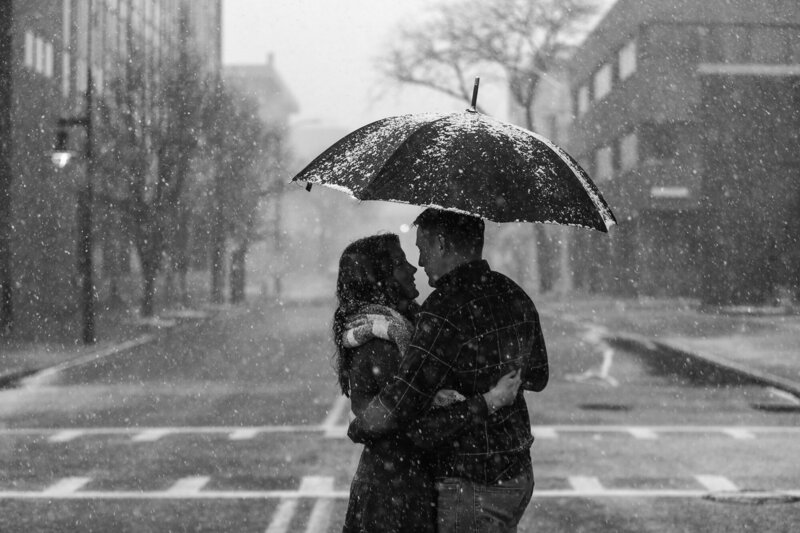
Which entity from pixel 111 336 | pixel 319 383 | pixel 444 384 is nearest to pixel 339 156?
pixel 444 384

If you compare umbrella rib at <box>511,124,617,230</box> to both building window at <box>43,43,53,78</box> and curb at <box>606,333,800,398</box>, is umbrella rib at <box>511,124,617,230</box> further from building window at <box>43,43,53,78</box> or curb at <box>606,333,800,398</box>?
building window at <box>43,43,53,78</box>

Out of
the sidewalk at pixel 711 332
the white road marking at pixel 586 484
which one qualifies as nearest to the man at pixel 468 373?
the white road marking at pixel 586 484

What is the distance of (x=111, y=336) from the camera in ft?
91.4

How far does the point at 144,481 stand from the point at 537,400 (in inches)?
275

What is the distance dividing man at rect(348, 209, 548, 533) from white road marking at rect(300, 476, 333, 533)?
4043 millimetres

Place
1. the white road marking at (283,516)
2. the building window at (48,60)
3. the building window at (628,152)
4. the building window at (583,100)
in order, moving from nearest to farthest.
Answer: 1. the white road marking at (283,516)
2. the building window at (48,60)
3. the building window at (628,152)
4. the building window at (583,100)

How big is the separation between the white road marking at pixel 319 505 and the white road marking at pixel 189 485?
0.80 metres

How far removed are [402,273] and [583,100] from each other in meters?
60.2

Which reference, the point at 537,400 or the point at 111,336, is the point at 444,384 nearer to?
the point at 537,400

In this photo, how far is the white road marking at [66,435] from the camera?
38.2 feet

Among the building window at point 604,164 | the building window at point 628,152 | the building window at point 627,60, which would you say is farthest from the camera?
the building window at point 604,164

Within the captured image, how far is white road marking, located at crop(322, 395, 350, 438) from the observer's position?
11844 millimetres

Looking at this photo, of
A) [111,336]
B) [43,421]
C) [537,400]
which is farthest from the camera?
[111,336]

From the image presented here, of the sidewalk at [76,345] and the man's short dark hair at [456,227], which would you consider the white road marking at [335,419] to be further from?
the man's short dark hair at [456,227]
